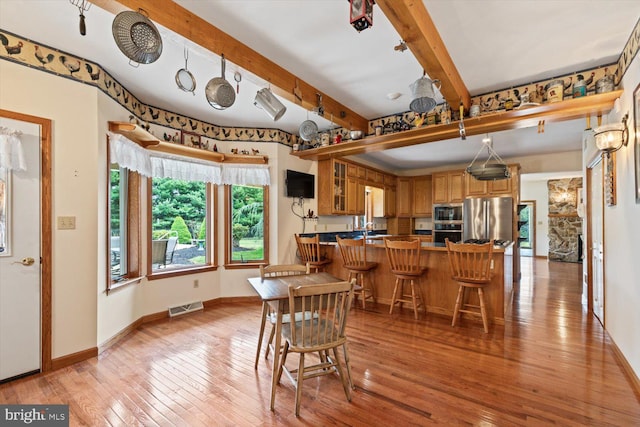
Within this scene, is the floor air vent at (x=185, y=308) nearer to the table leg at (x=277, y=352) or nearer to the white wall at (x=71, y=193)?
the white wall at (x=71, y=193)

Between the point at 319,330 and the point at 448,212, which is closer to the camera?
the point at 319,330

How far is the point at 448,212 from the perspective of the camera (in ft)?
21.2

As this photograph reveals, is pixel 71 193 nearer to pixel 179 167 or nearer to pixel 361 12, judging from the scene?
pixel 179 167

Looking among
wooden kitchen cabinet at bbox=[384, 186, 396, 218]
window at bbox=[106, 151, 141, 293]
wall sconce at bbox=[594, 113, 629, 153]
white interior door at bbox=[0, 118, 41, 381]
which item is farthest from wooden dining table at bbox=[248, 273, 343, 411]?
wooden kitchen cabinet at bbox=[384, 186, 396, 218]

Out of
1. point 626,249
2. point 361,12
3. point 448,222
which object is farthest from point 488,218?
point 361,12

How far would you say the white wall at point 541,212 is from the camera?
912cm

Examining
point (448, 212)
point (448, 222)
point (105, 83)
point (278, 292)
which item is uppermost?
point (105, 83)

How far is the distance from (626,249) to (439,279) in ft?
5.92

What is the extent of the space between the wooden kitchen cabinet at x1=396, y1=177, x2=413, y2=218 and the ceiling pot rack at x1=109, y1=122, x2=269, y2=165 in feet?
13.1

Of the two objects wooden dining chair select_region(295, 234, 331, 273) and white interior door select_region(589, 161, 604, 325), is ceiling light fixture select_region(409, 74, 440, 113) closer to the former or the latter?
white interior door select_region(589, 161, 604, 325)

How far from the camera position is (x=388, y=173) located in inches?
269

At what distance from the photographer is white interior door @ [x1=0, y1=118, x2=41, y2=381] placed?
2.29m

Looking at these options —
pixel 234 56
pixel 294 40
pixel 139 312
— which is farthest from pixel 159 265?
pixel 294 40

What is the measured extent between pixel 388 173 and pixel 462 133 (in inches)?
138
